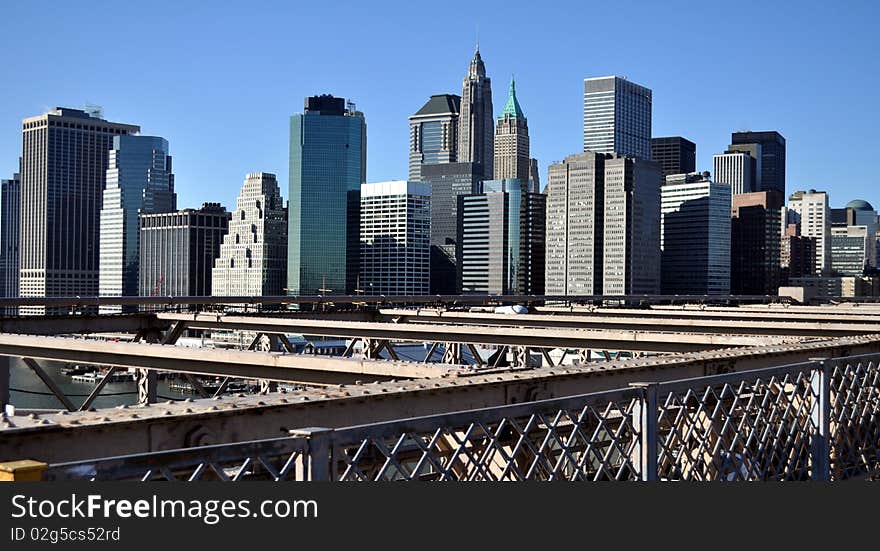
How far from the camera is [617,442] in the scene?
9031mm

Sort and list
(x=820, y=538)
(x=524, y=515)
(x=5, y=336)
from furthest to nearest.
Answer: (x=5, y=336), (x=820, y=538), (x=524, y=515)

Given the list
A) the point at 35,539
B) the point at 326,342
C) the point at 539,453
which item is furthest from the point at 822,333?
the point at 326,342

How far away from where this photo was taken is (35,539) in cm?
516

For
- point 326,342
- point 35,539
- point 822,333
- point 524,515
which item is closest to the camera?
point 35,539

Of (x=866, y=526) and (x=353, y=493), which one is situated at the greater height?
(x=353, y=493)

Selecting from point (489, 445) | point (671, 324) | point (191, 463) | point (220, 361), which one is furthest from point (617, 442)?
point (671, 324)

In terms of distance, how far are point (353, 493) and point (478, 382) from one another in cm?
561

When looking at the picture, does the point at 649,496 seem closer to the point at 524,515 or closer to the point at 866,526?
the point at 524,515

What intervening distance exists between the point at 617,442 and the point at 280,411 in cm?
294

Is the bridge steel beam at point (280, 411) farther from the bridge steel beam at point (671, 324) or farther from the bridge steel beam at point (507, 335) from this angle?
the bridge steel beam at point (671, 324)

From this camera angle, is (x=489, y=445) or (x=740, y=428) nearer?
(x=489, y=445)

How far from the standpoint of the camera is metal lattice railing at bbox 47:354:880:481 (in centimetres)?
662

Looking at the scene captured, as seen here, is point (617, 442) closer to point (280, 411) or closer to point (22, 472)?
point (280, 411)

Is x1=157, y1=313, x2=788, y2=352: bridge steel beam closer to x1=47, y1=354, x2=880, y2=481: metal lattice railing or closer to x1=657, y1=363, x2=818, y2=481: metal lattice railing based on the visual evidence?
x1=47, y1=354, x2=880, y2=481: metal lattice railing
